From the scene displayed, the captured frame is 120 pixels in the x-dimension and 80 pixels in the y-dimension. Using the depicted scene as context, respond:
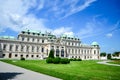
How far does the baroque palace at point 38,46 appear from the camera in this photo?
79188 mm

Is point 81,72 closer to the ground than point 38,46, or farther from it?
closer to the ground

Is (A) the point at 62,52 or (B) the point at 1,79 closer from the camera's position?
(B) the point at 1,79

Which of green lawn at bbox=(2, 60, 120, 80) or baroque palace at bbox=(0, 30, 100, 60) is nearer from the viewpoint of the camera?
green lawn at bbox=(2, 60, 120, 80)

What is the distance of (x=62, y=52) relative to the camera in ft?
306

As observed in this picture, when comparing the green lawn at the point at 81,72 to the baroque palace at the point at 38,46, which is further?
the baroque palace at the point at 38,46

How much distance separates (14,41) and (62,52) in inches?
1257

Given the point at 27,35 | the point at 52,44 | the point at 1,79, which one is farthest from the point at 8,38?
the point at 1,79

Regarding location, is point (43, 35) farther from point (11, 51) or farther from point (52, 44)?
point (11, 51)

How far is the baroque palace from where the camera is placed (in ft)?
260

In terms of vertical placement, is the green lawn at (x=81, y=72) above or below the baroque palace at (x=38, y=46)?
below

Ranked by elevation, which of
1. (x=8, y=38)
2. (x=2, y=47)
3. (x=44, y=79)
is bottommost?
(x=44, y=79)

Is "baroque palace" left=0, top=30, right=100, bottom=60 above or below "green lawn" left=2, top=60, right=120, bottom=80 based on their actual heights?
above

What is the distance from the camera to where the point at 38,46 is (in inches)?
3492

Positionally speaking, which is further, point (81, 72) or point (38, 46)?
point (38, 46)
